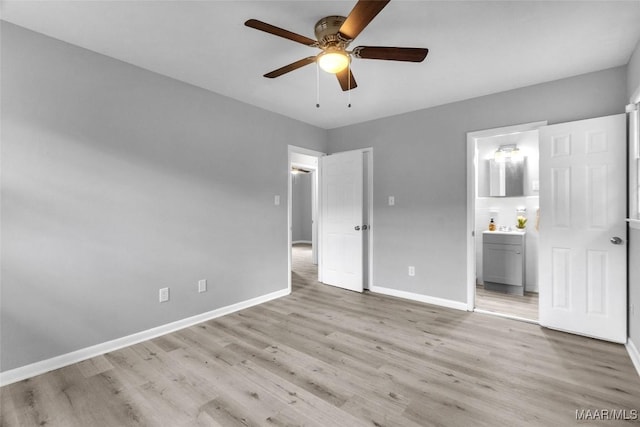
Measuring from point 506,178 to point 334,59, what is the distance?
3.70 meters

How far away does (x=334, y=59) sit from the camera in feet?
6.51

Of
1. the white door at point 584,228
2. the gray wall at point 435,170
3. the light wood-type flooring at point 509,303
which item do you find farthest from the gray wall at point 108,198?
the white door at point 584,228

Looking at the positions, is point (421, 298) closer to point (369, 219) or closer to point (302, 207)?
point (369, 219)

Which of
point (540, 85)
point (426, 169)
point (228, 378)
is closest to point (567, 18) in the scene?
point (540, 85)

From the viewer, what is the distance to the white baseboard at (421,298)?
139 inches

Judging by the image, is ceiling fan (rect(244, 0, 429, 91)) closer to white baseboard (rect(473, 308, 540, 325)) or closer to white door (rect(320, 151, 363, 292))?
white door (rect(320, 151, 363, 292))

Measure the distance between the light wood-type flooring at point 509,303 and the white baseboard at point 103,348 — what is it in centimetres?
301

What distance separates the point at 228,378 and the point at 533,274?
442cm

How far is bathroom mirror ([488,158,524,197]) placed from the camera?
14.2 feet

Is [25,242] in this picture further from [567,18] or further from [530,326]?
[530,326]

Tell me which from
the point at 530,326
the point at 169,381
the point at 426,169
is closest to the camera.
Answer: the point at 169,381

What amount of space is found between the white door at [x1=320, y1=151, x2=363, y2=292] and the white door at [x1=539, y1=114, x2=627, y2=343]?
2142 mm

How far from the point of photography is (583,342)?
2625mm

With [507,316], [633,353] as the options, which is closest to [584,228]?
[633,353]
